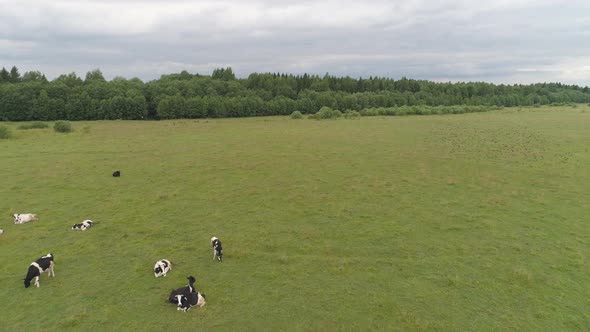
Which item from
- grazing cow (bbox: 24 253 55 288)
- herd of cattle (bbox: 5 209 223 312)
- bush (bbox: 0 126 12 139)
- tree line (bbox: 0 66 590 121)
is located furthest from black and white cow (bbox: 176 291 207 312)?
tree line (bbox: 0 66 590 121)

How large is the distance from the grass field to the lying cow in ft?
1.22

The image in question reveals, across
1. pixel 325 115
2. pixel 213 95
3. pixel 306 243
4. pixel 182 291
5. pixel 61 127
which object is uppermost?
pixel 213 95

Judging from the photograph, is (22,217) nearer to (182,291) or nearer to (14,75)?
(182,291)

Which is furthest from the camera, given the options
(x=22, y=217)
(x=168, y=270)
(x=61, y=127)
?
(x=61, y=127)

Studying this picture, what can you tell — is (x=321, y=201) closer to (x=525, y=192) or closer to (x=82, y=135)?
(x=525, y=192)

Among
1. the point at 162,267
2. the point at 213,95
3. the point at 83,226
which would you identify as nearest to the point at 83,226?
the point at 83,226

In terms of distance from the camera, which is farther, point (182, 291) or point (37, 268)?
point (37, 268)

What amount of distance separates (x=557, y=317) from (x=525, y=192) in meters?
16.0

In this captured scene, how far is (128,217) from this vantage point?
21.0 meters

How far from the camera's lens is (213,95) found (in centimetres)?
11019

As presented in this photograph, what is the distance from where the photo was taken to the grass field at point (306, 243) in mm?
12172

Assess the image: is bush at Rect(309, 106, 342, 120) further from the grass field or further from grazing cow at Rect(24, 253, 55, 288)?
grazing cow at Rect(24, 253, 55, 288)

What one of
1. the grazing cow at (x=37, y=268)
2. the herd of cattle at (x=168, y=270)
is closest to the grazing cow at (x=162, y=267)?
the herd of cattle at (x=168, y=270)

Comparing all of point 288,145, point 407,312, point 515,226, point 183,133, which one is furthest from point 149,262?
point 183,133
